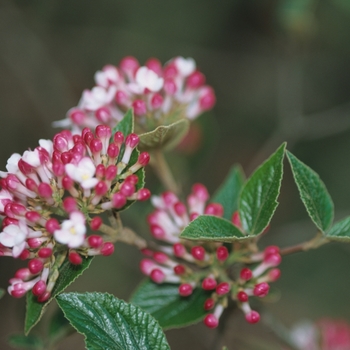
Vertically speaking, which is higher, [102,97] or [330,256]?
[102,97]

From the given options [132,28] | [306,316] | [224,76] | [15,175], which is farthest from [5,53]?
[306,316]

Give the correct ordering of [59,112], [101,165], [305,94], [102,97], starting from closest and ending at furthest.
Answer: [101,165] < [102,97] < [59,112] < [305,94]

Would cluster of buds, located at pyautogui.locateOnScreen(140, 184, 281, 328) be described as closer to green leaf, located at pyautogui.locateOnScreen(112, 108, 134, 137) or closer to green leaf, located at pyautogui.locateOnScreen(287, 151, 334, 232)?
green leaf, located at pyautogui.locateOnScreen(287, 151, 334, 232)

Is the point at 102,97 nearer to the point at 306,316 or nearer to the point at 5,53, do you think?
the point at 5,53

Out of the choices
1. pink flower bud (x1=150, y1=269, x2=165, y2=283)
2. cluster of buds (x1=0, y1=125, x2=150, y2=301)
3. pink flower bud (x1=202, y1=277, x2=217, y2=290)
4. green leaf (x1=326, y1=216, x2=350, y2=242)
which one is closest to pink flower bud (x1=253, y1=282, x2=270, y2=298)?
pink flower bud (x1=202, y1=277, x2=217, y2=290)

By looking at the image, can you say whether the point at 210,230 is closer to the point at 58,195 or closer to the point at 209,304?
the point at 209,304

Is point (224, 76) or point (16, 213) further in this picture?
point (224, 76)
